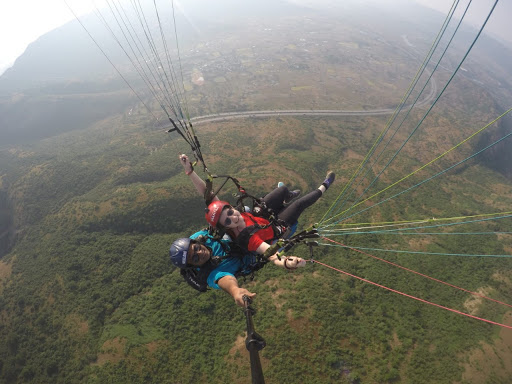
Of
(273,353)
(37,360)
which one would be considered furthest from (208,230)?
(37,360)

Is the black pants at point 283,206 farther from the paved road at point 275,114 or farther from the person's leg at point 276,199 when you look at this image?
the paved road at point 275,114

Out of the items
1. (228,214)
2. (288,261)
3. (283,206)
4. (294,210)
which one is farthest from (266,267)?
(288,261)

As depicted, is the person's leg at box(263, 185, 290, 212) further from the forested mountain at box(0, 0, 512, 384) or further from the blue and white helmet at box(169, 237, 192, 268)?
the blue and white helmet at box(169, 237, 192, 268)

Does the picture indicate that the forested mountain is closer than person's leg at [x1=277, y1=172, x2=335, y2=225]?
No

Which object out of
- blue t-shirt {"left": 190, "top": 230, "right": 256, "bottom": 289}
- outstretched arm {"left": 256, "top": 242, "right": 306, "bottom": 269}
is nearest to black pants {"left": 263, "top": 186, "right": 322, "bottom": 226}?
blue t-shirt {"left": 190, "top": 230, "right": 256, "bottom": 289}

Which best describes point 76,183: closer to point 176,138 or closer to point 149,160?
point 149,160

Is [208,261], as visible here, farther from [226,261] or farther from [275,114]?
[275,114]

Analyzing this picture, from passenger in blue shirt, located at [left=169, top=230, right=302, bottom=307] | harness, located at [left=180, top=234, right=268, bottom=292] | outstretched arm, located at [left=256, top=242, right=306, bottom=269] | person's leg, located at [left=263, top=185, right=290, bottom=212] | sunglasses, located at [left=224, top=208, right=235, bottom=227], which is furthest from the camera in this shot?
person's leg, located at [left=263, top=185, right=290, bottom=212]

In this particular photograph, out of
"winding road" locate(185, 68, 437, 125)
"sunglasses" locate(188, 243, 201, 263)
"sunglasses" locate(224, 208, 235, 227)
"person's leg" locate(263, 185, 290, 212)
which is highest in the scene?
"sunglasses" locate(224, 208, 235, 227)

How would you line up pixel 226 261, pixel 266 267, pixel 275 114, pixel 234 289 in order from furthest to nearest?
pixel 275 114, pixel 266 267, pixel 226 261, pixel 234 289
